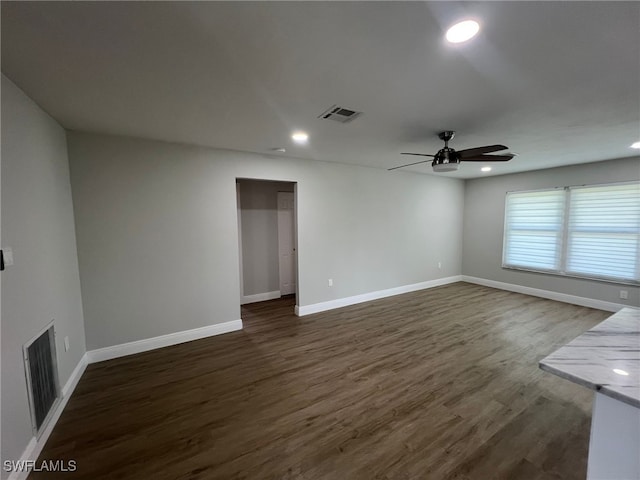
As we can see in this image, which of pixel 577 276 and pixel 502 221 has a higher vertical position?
pixel 502 221

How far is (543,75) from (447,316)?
3.43 metres

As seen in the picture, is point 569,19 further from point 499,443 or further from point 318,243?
point 318,243

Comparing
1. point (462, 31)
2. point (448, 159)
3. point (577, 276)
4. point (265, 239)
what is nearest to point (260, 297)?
point (265, 239)

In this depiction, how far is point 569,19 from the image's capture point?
1214 mm

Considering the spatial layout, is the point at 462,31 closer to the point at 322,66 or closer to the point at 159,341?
the point at 322,66

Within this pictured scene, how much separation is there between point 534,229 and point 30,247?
7249 mm

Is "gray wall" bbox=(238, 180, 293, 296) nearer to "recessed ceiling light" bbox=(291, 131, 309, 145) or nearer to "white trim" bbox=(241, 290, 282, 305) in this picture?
"white trim" bbox=(241, 290, 282, 305)

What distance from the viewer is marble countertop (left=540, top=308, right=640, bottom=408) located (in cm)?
101

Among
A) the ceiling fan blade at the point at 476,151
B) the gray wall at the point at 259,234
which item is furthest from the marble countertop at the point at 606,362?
the gray wall at the point at 259,234

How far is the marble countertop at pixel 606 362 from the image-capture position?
1.01 meters

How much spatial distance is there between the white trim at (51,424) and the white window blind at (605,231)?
7.22 metres

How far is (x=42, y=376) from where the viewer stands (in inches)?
74.3

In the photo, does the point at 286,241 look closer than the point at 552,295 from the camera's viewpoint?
No

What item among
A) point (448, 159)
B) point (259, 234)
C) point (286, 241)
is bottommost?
point (286, 241)
